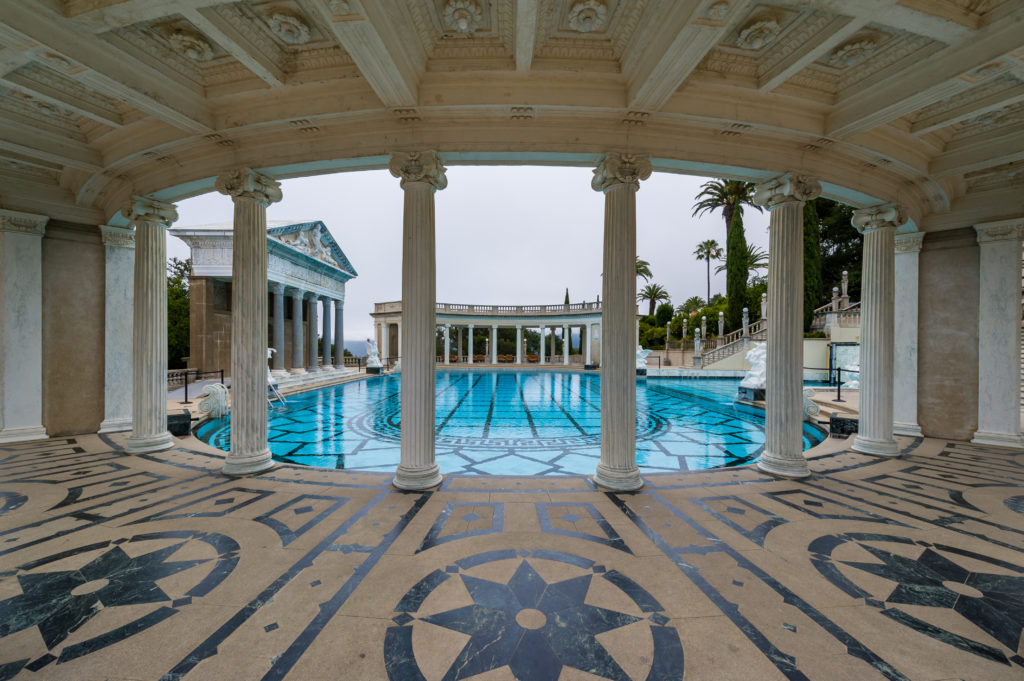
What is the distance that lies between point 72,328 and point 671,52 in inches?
481

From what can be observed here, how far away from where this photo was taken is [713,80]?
4.62 meters

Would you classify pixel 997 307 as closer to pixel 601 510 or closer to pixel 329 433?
pixel 601 510

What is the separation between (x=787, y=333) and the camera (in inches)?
215

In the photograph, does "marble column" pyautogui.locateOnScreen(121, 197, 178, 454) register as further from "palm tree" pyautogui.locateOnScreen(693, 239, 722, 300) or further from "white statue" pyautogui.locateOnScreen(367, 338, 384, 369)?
"palm tree" pyautogui.locateOnScreen(693, 239, 722, 300)

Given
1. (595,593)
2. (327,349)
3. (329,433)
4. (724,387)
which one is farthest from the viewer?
(327,349)

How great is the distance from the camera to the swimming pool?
23.0 feet

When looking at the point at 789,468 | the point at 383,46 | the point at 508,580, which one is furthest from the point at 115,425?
the point at 789,468

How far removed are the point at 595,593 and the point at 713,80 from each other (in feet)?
19.7

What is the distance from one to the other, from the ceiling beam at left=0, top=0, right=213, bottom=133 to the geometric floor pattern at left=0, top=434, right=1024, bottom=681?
5097 mm

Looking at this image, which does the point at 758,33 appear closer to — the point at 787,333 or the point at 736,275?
the point at 787,333

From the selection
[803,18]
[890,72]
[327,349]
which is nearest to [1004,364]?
[890,72]

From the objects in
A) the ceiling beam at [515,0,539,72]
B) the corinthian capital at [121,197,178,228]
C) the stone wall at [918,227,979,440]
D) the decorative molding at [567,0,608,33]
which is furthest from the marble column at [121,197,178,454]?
the stone wall at [918,227,979,440]

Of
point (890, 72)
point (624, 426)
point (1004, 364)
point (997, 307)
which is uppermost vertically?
point (890, 72)

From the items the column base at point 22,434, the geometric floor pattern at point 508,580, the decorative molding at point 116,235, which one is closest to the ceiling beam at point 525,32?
the geometric floor pattern at point 508,580
